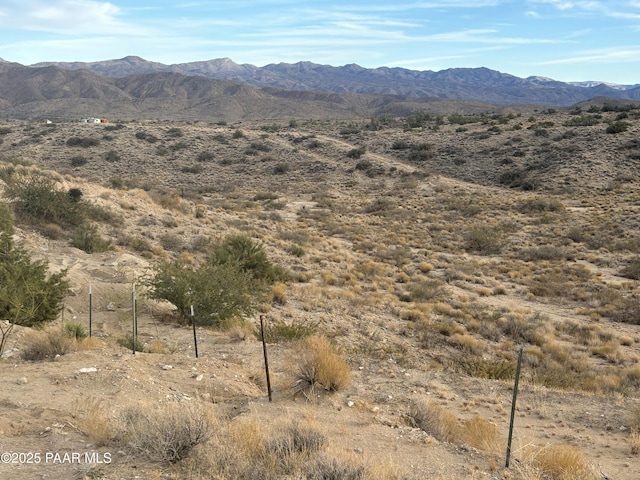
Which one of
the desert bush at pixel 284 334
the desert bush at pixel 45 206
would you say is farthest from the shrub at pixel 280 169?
the desert bush at pixel 284 334

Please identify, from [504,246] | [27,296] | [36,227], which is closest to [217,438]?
[27,296]

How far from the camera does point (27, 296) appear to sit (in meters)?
9.11

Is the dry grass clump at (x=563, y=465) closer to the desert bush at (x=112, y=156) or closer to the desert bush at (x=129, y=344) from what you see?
the desert bush at (x=129, y=344)

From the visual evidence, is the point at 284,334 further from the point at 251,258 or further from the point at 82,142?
the point at 82,142

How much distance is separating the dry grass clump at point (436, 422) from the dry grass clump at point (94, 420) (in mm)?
3850

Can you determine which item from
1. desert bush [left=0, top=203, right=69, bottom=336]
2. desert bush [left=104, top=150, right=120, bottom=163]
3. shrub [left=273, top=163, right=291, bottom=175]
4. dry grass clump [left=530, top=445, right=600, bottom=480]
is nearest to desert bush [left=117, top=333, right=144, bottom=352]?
desert bush [left=0, top=203, right=69, bottom=336]

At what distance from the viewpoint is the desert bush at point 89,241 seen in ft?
52.8

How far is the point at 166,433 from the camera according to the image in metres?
4.74

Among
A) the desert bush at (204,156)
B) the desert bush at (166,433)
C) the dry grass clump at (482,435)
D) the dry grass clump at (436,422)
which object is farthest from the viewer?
the desert bush at (204,156)

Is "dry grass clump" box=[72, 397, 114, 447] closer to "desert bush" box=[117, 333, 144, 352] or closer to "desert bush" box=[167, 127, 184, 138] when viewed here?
"desert bush" box=[117, 333, 144, 352]

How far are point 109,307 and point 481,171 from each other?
3997 cm

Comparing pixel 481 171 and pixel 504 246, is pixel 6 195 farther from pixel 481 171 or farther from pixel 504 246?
pixel 481 171

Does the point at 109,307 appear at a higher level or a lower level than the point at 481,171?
lower

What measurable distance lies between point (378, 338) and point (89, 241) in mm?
10157
